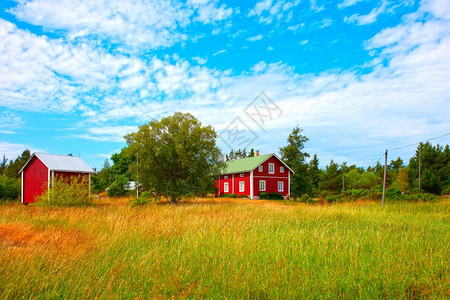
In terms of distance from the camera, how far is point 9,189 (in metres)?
28.8

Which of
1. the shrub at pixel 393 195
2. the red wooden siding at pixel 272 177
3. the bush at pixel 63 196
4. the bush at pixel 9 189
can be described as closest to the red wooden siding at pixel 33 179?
the bush at pixel 9 189

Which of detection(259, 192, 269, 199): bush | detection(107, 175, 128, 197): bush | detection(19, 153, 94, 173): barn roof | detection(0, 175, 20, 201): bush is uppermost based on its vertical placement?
detection(19, 153, 94, 173): barn roof

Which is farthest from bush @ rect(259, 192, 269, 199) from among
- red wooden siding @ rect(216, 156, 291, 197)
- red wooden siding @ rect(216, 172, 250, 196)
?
red wooden siding @ rect(216, 172, 250, 196)

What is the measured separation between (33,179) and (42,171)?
5.31ft

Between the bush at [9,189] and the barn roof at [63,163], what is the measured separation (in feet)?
7.30

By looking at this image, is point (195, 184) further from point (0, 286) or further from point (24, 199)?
point (0, 286)

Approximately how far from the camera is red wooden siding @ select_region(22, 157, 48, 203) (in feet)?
87.4

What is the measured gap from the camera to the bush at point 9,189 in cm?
2837

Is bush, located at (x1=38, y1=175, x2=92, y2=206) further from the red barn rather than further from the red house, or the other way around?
the red house

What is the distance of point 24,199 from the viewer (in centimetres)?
2806

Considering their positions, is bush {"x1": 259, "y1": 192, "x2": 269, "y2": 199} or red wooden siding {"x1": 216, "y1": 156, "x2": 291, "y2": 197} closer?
bush {"x1": 259, "y1": 192, "x2": 269, "y2": 199}

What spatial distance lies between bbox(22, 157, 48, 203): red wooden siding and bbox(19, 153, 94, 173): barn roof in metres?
0.44

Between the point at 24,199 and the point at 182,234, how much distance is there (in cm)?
2575

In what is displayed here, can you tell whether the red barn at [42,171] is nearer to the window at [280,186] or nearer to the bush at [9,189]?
the bush at [9,189]
